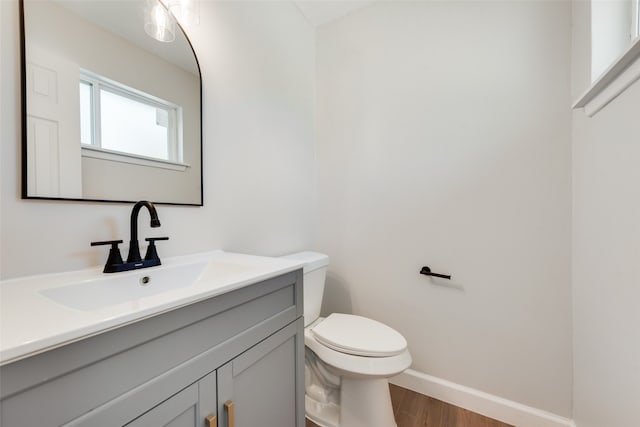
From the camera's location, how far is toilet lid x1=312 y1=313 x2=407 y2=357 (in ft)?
3.61

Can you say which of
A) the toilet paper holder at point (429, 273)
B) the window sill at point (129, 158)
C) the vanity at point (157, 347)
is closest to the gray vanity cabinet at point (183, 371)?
the vanity at point (157, 347)

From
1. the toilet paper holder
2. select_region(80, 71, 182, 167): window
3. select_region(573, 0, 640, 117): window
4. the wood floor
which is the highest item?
select_region(573, 0, 640, 117): window

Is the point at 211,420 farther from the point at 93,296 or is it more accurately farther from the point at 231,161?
the point at 231,161

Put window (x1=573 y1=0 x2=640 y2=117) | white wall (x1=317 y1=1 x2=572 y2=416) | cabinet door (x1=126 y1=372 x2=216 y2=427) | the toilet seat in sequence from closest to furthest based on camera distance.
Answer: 1. cabinet door (x1=126 y1=372 x2=216 y2=427)
2. window (x1=573 y1=0 x2=640 y2=117)
3. the toilet seat
4. white wall (x1=317 y1=1 x2=572 y2=416)

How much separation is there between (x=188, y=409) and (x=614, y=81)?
152 centimetres

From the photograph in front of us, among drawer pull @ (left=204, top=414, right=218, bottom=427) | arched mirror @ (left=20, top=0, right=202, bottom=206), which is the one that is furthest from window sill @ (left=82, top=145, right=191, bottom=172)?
drawer pull @ (left=204, top=414, right=218, bottom=427)

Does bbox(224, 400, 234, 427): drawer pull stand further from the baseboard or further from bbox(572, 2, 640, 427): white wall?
the baseboard

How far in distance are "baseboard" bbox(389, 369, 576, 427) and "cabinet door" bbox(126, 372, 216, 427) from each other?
4.23ft

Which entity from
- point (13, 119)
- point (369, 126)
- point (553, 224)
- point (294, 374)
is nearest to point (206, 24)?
point (13, 119)

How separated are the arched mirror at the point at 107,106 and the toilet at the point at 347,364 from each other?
703 mm

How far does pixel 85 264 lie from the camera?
79cm

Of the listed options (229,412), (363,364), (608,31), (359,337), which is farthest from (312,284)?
(608,31)

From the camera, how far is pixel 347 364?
3.57 feet

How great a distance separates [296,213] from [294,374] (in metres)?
0.95
